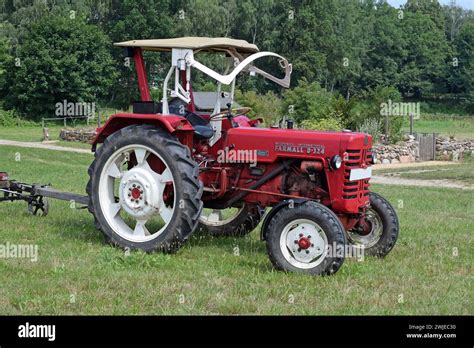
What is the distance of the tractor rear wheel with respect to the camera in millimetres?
9883

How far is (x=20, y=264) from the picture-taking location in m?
7.68

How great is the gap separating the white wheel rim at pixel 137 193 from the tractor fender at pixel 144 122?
338 millimetres

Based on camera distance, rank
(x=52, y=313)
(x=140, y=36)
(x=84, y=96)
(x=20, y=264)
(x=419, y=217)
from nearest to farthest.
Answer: (x=52, y=313)
(x=20, y=264)
(x=419, y=217)
(x=84, y=96)
(x=140, y=36)

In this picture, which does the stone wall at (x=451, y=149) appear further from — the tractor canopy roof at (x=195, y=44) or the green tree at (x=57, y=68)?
the green tree at (x=57, y=68)

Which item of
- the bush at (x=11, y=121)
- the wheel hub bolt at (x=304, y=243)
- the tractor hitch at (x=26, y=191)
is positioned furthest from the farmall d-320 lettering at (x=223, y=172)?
the bush at (x=11, y=121)

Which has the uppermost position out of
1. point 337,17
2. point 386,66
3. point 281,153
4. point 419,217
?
point 337,17

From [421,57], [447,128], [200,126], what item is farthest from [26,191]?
[421,57]

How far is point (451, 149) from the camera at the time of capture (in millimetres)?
29250

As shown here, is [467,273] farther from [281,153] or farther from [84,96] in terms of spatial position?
[84,96]

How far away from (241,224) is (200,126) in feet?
5.80

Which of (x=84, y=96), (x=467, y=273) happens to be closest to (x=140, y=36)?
(x=84, y=96)

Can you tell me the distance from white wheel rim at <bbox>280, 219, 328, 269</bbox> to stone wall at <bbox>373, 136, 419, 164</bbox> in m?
19.5

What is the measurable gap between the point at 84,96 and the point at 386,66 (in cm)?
4118

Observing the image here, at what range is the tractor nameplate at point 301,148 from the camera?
7.93 meters
